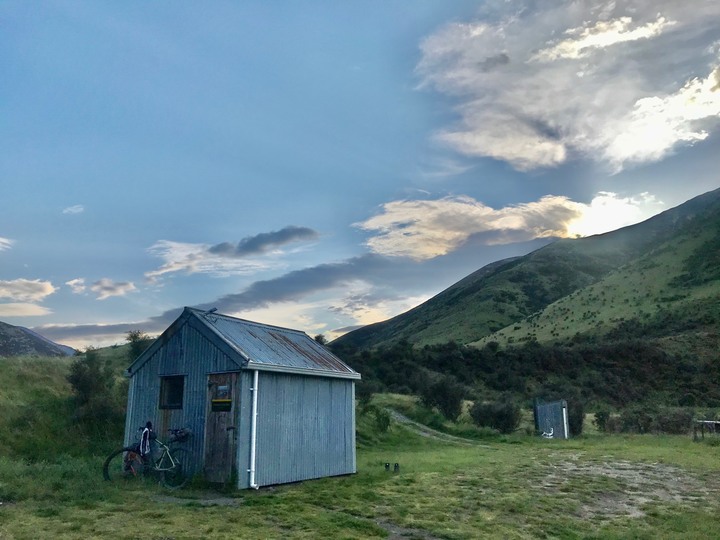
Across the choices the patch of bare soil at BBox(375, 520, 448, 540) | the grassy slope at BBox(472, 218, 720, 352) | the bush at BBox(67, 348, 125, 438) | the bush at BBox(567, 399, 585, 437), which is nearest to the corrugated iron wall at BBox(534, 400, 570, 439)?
the bush at BBox(567, 399, 585, 437)

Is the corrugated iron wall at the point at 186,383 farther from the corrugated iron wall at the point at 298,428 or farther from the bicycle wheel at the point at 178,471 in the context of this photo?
the corrugated iron wall at the point at 298,428

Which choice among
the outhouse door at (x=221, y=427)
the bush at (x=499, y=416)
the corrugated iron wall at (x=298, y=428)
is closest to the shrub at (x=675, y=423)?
the bush at (x=499, y=416)

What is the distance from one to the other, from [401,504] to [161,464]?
21.9 feet

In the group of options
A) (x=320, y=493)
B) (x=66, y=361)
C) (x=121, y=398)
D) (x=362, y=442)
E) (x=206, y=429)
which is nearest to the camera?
(x=320, y=493)

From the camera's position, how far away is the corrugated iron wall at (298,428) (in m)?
15.0

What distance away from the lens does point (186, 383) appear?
16.1 meters

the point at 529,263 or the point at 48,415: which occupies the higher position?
the point at 529,263

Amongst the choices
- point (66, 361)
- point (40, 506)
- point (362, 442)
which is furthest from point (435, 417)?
point (40, 506)

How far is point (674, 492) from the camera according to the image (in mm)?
15016

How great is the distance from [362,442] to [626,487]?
1328 centimetres

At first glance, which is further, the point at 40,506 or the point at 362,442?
the point at 362,442

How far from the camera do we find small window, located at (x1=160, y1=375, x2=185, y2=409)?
16609 millimetres

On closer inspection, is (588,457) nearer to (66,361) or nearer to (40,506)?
(40,506)

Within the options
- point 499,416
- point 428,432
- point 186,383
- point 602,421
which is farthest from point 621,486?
point 602,421
